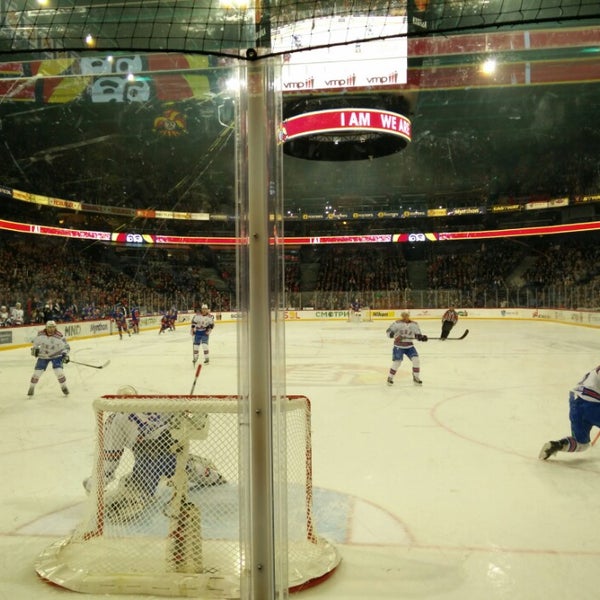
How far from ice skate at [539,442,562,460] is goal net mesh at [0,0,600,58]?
2.70 meters

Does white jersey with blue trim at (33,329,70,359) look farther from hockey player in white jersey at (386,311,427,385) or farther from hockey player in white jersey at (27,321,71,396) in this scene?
hockey player in white jersey at (386,311,427,385)

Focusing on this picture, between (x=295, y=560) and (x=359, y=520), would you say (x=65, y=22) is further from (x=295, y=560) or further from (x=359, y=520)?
(x=359, y=520)

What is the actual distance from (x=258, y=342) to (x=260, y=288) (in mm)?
184

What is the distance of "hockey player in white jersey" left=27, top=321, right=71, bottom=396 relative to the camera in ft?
20.8

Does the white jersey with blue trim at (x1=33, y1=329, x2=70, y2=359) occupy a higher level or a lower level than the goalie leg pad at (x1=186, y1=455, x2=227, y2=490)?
higher

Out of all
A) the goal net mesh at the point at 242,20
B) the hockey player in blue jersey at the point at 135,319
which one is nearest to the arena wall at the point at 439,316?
the hockey player in blue jersey at the point at 135,319

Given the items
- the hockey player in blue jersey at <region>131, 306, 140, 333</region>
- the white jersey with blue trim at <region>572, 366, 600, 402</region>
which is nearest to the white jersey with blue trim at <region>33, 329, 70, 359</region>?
the hockey player in blue jersey at <region>131, 306, 140, 333</region>

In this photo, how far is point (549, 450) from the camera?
3.87 m

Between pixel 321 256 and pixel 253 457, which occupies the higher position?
pixel 321 256

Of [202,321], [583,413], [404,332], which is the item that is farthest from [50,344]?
[583,413]

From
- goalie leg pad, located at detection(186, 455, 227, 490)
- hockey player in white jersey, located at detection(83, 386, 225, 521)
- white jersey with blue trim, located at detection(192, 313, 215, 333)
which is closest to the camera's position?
hockey player in white jersey, located at detection(83, 386, 225, 521)

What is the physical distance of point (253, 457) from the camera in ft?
6.16

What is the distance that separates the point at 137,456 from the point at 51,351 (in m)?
4.41

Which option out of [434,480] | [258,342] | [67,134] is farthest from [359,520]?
[67,134]
